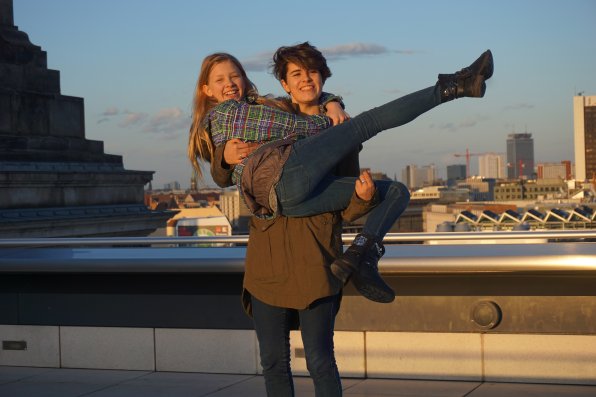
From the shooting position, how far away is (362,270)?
3.20 meters

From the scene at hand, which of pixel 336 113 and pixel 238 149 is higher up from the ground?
pixel 336 113

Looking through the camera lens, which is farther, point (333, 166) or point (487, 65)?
point (333, 166)

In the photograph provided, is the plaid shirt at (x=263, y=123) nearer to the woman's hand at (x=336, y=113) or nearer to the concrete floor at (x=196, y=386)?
the woman's hand at (x=336, y=113)

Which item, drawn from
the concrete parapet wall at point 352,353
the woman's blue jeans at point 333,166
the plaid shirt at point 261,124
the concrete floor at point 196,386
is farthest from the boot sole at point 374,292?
the concrete parapet wall at point 352,353

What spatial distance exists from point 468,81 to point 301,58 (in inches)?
27.1

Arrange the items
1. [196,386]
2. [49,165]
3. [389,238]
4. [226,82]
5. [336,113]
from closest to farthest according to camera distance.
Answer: [336,113] → [226,82] → [196,386] → [389,238] → [49,165]

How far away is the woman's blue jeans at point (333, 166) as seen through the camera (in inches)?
124

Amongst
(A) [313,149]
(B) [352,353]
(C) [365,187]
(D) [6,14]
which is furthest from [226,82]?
(D) [6,14]

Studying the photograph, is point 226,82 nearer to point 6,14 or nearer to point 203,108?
point 203,108

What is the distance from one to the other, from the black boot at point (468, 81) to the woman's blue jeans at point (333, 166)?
0.03 metres

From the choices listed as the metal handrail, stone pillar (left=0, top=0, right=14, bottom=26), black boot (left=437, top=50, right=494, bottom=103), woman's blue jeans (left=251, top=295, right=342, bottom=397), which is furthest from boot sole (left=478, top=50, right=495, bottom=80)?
stone pillar (left=0, top=0, right=14, bottom=26)

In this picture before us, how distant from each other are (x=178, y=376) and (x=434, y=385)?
4.86 ft

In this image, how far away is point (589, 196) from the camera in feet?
566

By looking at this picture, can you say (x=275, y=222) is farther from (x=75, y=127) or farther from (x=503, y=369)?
(x=75, y=127)
